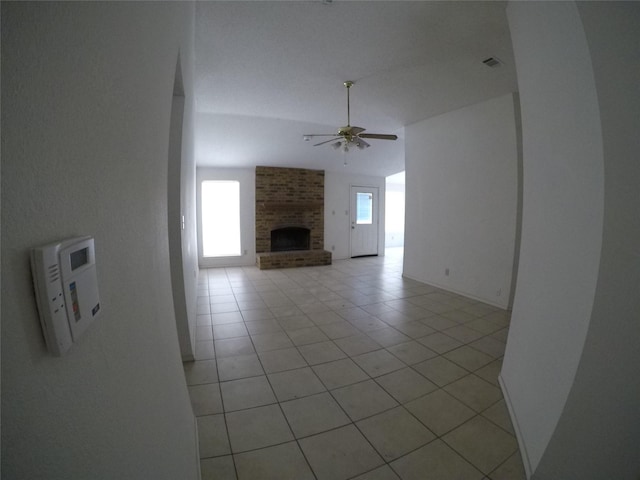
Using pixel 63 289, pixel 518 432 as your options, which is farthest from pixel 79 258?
pixel 518 432

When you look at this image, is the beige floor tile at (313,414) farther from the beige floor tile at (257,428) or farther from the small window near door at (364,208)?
the small window near door at (364,208)

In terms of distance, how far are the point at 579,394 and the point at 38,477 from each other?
1685 millimetres

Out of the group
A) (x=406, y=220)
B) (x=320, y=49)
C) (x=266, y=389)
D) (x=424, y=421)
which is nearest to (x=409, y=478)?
(x=424, y=421)

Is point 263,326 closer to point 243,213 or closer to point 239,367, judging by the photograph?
point 239,367

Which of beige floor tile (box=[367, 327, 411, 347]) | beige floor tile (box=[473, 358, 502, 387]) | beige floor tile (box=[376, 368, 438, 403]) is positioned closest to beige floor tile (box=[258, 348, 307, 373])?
beige floor tile (box=[376, 368, 438, 403])

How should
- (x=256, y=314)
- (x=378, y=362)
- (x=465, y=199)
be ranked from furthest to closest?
1. (x=465, y=199)
2. (x=256, y=314)
3. (x=378, y=362)

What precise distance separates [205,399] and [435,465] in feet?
4.82

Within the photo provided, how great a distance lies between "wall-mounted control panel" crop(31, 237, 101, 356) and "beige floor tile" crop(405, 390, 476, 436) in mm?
1888

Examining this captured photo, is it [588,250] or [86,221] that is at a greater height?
[86,221]

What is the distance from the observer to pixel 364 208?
25.3 ft

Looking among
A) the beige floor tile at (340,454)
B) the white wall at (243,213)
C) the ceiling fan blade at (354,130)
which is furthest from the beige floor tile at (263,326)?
the white wall at (243,213)

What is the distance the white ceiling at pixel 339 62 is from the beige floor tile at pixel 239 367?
2.84m

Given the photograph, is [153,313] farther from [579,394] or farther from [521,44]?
[521,44]

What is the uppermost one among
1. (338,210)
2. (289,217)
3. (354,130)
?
(354,130)
